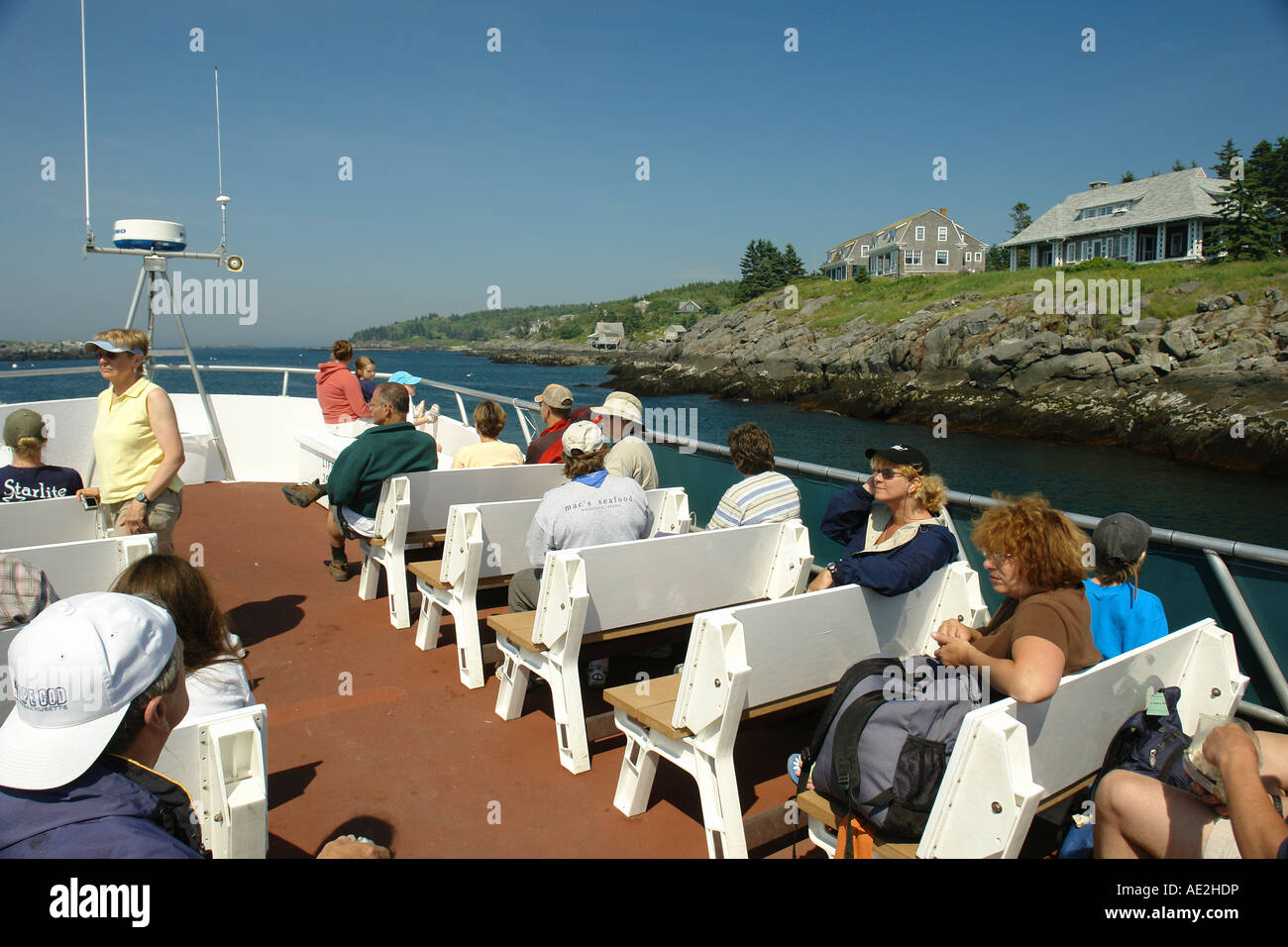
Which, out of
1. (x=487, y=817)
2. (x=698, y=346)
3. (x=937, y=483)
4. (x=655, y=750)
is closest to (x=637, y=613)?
(x=655, y=750)

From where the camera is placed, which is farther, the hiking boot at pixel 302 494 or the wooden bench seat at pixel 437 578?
the hiking boot at pixel 302 494

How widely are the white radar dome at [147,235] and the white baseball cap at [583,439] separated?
19.0 feet

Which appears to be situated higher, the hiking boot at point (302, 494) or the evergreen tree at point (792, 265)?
the evergreen tree at point (792, 265)

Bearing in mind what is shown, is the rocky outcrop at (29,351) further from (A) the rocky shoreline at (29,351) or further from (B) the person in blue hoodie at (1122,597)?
(B) the person in blue hoodie at (1122,597)

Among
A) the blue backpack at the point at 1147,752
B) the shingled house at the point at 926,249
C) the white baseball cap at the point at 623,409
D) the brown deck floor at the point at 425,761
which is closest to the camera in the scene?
the blue backpack at the point at 1147,752

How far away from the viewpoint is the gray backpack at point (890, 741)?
7.75 feet

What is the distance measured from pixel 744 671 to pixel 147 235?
7.73 metres

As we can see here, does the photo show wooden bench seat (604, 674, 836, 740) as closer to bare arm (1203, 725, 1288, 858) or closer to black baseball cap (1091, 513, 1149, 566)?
black baseball cap (1091, 513, 1149, 566)

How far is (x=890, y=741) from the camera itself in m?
2.43

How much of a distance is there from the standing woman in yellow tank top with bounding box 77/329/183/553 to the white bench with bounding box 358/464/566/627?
4.15 ft

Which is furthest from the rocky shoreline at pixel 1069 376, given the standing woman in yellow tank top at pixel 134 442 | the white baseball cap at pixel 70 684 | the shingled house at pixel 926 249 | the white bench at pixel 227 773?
the white baseball cap at pixel 70 684

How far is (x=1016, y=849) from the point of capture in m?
2.16

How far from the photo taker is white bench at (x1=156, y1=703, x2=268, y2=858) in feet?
6.73

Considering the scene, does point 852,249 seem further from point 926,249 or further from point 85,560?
point 85,560
